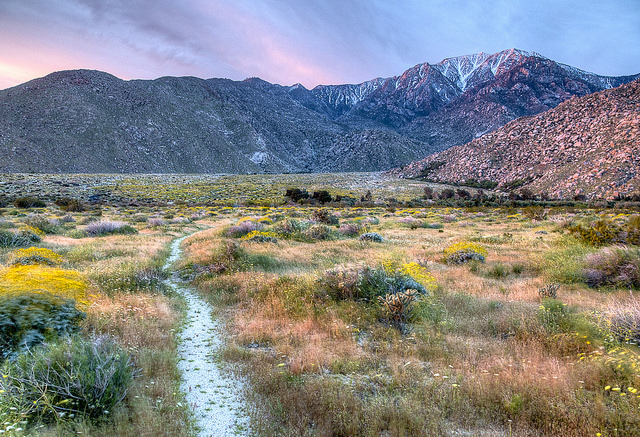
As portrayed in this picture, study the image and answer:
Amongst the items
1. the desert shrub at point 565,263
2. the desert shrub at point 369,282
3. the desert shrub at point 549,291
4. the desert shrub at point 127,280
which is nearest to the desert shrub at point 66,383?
the desert shrub at point 127,280

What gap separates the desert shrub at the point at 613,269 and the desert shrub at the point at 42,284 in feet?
43.7

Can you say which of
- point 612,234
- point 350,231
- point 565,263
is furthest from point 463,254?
point 350,231

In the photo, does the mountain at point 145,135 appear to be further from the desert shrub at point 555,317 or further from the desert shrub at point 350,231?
the desert shrub at point 555,317

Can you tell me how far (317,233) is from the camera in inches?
748

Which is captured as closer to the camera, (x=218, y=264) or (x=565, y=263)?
(x=565, y=263)

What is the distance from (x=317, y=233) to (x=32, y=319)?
47.4 ft

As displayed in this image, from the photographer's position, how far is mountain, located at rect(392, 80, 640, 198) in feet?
169

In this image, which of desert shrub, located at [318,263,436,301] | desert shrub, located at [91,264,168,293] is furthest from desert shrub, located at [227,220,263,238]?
desert shrub, located at [318,263,436,301]

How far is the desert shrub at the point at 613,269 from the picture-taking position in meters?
8.85

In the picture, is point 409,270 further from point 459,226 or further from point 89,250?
point 459,226

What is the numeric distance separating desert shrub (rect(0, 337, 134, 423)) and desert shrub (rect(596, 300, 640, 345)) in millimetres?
7705

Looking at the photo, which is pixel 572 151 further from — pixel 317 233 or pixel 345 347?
pixel 345 347

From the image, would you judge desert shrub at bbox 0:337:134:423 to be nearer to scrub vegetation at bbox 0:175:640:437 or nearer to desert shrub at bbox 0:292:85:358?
scrub vegetation at bbox 0:175:640:437

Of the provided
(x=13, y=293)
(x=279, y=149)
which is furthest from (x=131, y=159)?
(x=13, y=293)
